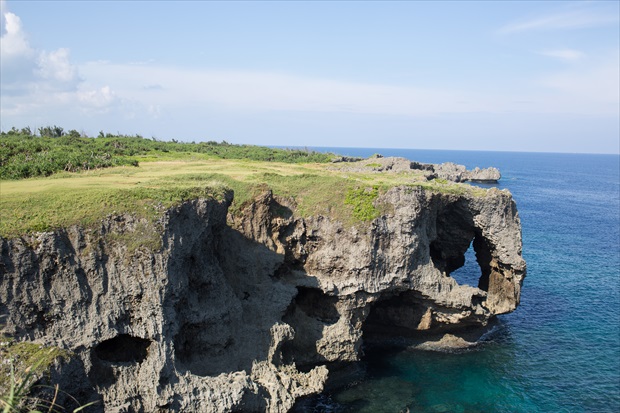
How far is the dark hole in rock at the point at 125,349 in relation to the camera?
24.2 metres

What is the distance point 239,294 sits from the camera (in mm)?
30891

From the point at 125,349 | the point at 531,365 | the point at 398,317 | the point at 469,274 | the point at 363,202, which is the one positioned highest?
the point at 363,202

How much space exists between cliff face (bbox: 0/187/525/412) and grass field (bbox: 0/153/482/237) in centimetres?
83

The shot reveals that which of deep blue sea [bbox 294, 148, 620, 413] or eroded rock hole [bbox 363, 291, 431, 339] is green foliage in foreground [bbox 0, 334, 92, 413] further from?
eroded rock hole [bbox 363, 291, 431, 339]

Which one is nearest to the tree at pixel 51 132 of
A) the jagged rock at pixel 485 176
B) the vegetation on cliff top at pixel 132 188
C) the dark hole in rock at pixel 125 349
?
the vegetation on cliff top at pixel 132 188

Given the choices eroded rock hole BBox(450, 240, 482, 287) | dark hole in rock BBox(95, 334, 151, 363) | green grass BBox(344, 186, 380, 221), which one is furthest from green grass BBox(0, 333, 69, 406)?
eroded rock hole BBox(450, 240, 482, 287)

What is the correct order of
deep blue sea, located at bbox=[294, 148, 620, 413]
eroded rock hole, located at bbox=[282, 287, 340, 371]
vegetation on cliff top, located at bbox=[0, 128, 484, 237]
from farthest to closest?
eroded rock hole, located at bbox=[282, 287, 340, 371] < deep blue sea, located at bbox=[294, 148, 620, 413] < vegetation on cliff top, located at bbox=[0, 128, 484, 237]

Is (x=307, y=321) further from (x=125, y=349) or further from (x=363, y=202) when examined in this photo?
(x=125, y=349)

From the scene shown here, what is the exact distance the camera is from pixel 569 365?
3603 cm

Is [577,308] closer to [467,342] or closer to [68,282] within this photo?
[467,342]

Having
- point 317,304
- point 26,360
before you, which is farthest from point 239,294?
point 26,360

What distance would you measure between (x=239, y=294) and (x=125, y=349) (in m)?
8.22

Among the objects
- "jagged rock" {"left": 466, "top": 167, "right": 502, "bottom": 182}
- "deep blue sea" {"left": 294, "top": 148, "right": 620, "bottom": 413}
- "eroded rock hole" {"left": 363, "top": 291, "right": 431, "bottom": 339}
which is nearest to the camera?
"deep blue sea" {"left": 294, "top": 148, "right": 620, "bottom": 413}

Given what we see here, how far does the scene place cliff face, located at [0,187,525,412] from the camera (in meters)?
22.1
